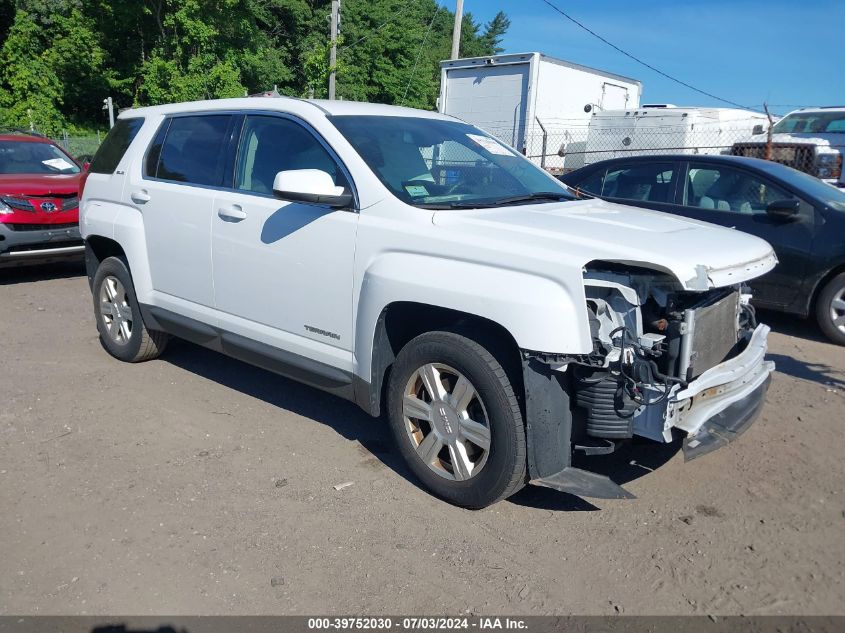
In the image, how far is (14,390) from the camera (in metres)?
5.30

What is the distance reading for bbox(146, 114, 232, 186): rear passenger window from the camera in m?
4.85

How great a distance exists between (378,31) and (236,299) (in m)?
37.7

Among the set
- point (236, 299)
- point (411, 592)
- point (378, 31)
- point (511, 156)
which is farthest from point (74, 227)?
point (378, 31)

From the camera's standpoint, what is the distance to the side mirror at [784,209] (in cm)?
670

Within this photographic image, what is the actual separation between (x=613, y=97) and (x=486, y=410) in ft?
53.7

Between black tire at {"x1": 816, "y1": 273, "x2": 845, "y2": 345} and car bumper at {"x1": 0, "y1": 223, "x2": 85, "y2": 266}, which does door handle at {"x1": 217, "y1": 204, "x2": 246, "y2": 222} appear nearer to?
black tire at {"x1": 816, "y1": 273, "x2": 845, "y2": 345}

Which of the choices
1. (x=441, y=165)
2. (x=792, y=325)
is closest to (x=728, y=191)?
(x=792, y=325)

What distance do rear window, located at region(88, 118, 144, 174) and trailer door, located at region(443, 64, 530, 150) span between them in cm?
1047

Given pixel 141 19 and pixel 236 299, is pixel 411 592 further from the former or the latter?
pixel 141 19

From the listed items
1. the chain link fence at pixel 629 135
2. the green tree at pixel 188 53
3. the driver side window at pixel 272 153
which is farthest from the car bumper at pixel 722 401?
the green tree at pixel 188 53

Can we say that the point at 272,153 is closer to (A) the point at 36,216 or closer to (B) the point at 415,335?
(B) the point at 415,335

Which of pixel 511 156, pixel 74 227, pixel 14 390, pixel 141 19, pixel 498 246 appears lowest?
pixel 14 390

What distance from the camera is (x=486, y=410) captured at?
341cm

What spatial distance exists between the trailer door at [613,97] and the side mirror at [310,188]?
15069mm
